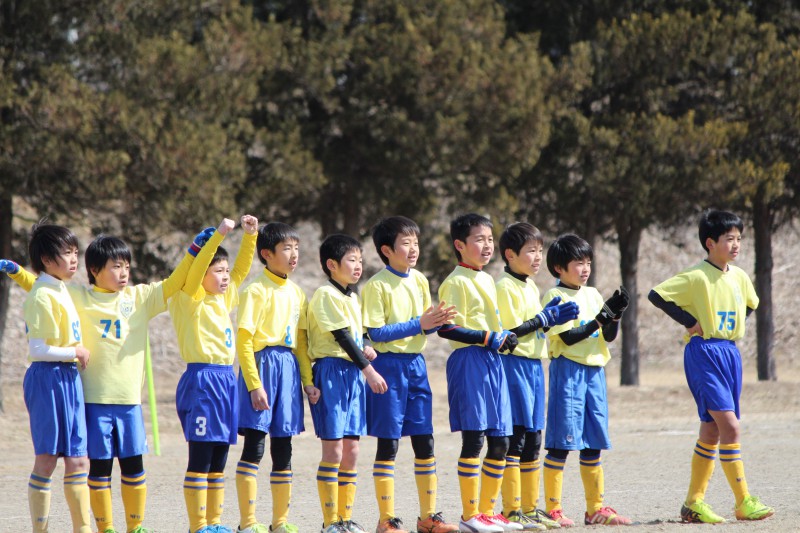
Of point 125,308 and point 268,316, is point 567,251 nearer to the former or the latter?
point 268,316

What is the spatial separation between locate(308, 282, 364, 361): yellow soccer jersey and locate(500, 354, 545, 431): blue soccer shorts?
0.92m

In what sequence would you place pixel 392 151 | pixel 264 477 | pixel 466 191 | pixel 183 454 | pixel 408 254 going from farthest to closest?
pixel 466 191
pixel 392 151
pixel 183 454
pixel 264 477
pixel 408 254

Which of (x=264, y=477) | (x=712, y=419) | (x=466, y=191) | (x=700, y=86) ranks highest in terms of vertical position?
(x=700, y=86)

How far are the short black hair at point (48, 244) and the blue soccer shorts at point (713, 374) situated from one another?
3.76 m

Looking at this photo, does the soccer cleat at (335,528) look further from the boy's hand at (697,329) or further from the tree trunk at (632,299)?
the tree trunk at (632,299)

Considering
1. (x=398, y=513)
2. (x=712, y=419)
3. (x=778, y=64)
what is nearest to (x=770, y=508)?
(x=712, y=419)

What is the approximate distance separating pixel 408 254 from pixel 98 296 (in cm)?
174

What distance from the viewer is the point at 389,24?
16.5m

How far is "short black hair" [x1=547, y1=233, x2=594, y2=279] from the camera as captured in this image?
692cm

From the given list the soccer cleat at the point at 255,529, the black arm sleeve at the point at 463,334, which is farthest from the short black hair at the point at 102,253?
the black arm sleeve at the point at 463,334

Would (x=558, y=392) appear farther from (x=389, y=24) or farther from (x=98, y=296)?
(x=389, y=24)

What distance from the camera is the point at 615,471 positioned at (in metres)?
9.78

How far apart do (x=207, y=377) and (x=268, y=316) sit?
482mm

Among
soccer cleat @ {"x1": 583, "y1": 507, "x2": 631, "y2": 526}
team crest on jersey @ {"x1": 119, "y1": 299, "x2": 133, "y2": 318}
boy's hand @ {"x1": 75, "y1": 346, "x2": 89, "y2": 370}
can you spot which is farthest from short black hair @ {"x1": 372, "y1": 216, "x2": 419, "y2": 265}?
soccer cleat @ {"x1": 583, "y1": 507, "x2": 631, "y2": 526}
